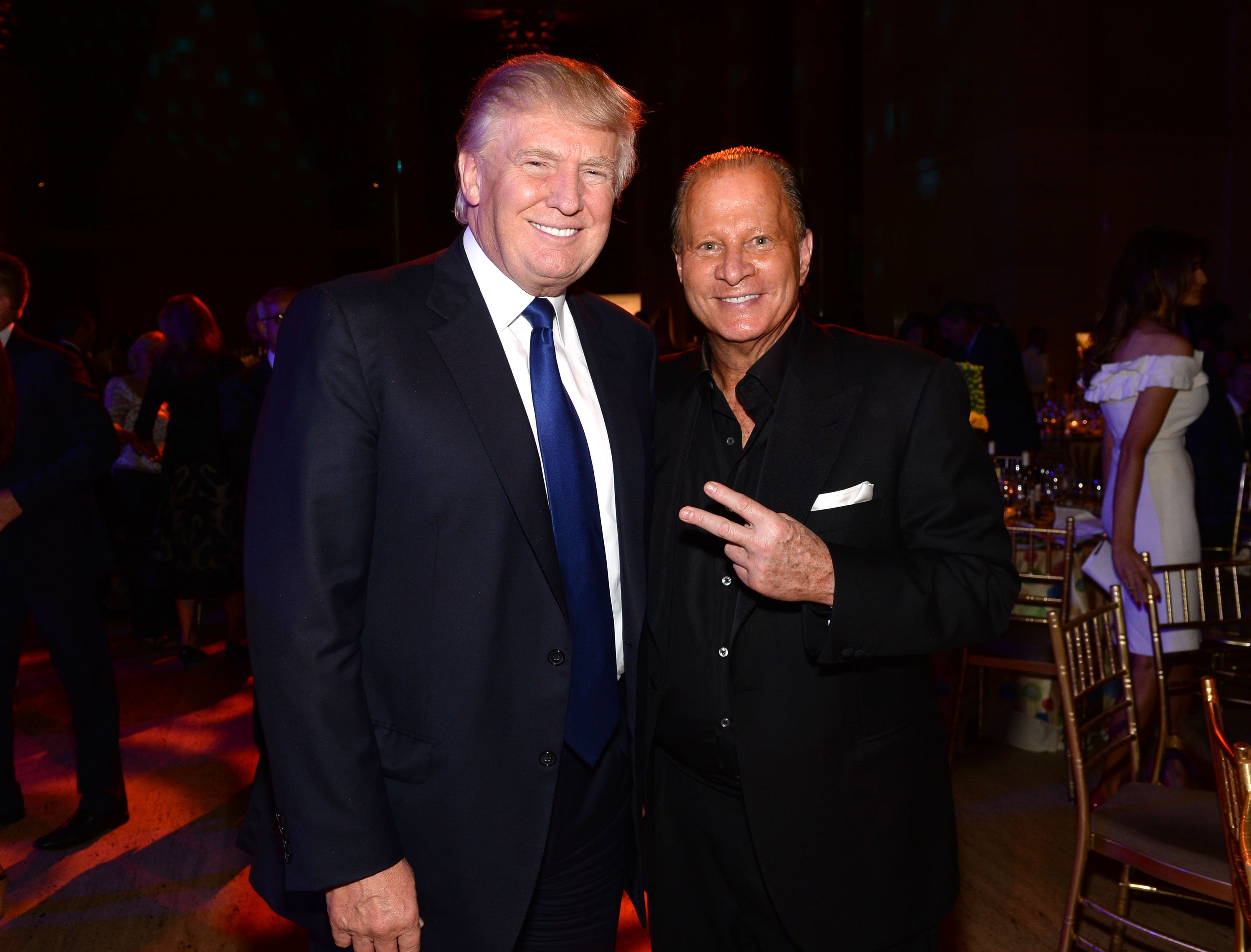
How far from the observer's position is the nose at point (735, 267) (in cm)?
161

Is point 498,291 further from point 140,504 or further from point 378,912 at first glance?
point 140,504

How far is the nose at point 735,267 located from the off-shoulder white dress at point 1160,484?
2137 mm

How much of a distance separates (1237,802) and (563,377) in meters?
1.22

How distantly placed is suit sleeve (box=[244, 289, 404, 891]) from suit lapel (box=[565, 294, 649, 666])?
0.38 meters

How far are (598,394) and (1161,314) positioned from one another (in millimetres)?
2561

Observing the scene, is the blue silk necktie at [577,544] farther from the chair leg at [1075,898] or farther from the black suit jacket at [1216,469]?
the black suit jacket at [1216,469]

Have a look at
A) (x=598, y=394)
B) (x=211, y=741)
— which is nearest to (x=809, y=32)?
(x=211, y=741)

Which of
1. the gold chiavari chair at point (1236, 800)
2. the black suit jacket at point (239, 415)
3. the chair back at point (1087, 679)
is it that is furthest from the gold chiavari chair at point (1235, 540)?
the black suit jacket at point (239, 415)

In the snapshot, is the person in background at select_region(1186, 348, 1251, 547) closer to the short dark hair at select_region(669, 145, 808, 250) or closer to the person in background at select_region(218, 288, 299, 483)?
the short dark hair at select_region(669, 145, 808, 250)

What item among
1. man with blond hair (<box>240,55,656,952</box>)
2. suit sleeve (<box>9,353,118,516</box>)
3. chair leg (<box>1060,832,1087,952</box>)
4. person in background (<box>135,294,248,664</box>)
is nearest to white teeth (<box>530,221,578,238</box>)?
man with blond hair (<box>240,55,656,952</box>)

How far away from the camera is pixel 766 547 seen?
4.34ft

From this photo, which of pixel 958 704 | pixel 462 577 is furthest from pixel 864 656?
pixel 958 704

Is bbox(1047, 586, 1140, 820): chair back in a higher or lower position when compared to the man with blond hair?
lower

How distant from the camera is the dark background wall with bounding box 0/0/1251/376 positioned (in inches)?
412
